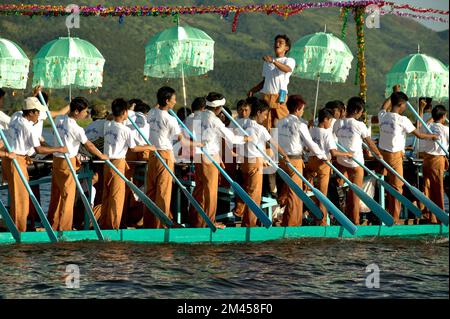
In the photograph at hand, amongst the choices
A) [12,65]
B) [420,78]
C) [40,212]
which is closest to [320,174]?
[40,212]

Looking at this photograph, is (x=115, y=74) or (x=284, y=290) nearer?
(x=284, y=290)

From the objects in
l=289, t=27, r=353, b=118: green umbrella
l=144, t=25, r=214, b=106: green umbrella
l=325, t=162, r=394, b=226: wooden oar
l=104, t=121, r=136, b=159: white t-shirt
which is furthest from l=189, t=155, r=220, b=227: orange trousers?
l=289, t=27, r=353, b=118: green umbrella

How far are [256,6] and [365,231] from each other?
7.01 meters

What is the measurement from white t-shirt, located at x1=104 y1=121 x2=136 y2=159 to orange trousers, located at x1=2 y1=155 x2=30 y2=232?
45.8 inches

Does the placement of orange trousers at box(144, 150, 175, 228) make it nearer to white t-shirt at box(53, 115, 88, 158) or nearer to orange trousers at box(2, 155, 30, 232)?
white t-shirt at box(53, 115, 88, 158)

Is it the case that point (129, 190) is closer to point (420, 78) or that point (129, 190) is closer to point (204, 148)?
point (204, 148)

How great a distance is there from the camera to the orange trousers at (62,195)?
46.3ft

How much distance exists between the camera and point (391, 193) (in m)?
15.5

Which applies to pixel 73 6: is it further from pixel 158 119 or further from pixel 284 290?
pixel 284 290

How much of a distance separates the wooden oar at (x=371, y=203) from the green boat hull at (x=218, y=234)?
2.04ft

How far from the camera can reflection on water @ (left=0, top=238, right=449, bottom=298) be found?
12211mm

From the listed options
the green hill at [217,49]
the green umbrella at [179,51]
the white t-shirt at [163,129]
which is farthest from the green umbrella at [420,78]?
the green hill at [217,49]

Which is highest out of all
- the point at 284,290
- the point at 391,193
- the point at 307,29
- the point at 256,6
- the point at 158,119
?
the point at 307,29

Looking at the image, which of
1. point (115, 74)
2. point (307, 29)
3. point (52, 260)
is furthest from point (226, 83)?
point (52, 260)
